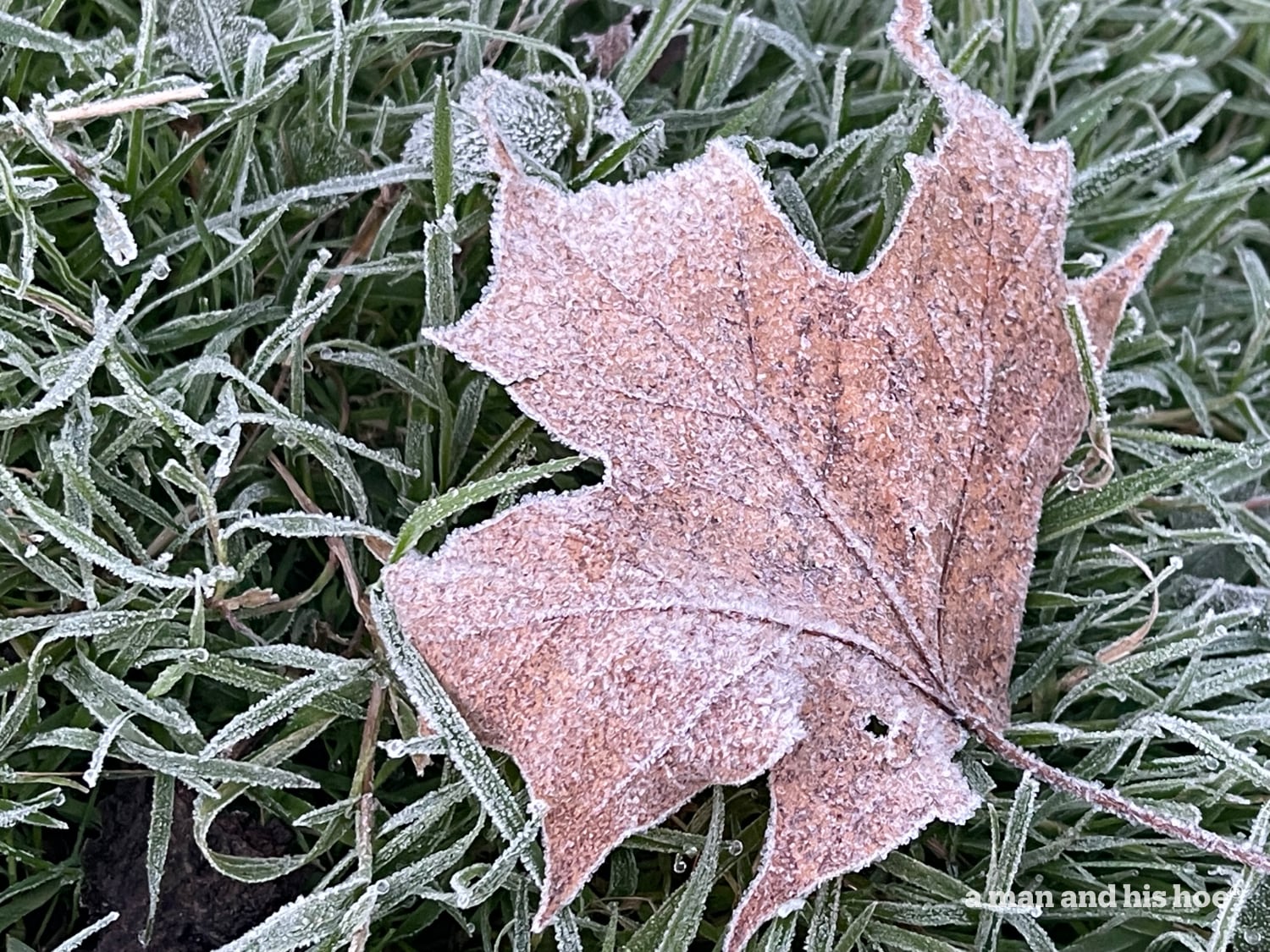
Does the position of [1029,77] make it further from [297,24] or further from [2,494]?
[2,494]

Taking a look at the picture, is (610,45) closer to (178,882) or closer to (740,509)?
(740,509)

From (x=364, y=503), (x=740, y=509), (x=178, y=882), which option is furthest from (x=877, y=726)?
(x=178, y=882)

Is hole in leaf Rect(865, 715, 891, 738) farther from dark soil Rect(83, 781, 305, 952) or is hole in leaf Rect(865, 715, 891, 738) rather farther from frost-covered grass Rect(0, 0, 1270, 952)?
dark soil Rect(83, 781, 305, 952)

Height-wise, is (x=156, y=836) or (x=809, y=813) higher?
(x=809, y=813)

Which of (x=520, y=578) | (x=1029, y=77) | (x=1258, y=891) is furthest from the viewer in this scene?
(x=1029, y=77)

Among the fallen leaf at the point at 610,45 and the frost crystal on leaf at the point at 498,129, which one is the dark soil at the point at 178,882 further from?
the fallen leaf at the point at 610,45

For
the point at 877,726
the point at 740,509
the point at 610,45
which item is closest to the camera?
the point at 740,509

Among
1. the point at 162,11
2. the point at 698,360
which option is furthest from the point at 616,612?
the point at 162,11
